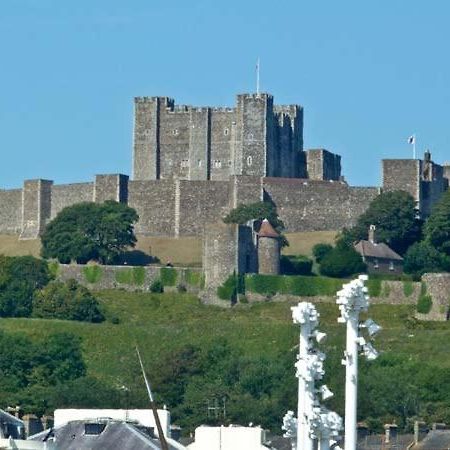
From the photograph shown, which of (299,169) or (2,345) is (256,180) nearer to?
(299,169)

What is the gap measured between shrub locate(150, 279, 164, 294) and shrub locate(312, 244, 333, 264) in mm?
5056

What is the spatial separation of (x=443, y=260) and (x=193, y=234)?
879cm

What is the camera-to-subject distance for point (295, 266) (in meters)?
80.9

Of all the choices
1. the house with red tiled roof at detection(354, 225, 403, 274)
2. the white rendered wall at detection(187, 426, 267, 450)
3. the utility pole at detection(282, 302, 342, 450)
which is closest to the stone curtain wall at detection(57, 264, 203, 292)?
the house with red tiled roof at detection(354, 225, 403, 274)

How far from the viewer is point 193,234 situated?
281 feet

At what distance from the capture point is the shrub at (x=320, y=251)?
265 ft

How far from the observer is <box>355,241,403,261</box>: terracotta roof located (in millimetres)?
80562

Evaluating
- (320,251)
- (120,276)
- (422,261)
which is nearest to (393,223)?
(422,261)

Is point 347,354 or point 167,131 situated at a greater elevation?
point 167,131

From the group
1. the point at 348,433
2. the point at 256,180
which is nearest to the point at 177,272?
the point at 256,180

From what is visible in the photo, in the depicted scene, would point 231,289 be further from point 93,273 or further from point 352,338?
point 352,338

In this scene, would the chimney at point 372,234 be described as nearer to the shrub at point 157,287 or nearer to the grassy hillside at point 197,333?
the grassy hillside at point 197,333

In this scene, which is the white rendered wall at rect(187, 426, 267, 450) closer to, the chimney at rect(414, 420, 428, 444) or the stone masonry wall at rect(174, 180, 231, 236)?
the chimney at rect(414, 420, 428, 444)

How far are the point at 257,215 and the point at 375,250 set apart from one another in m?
3.80
